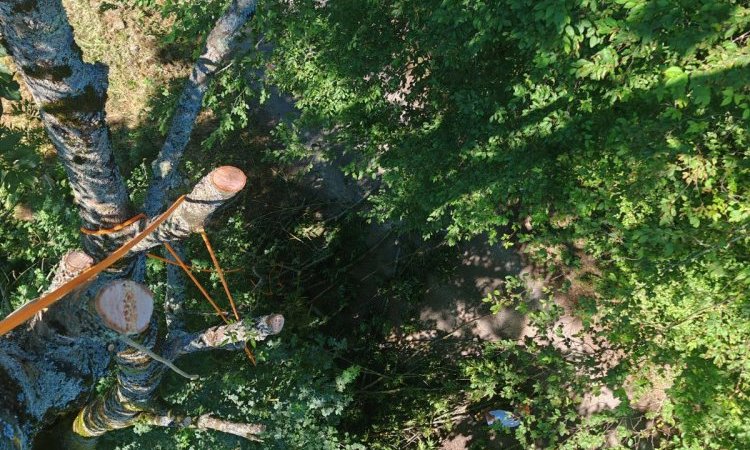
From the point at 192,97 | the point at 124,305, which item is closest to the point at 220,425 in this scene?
the point at 124,305

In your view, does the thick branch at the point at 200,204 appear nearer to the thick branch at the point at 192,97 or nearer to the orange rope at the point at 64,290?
the orange rope at the point at 64,290

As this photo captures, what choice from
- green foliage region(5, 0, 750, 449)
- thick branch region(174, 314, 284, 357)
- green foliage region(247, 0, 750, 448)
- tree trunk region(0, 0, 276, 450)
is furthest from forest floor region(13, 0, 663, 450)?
tree trunk region(0, 0, 276, 450)

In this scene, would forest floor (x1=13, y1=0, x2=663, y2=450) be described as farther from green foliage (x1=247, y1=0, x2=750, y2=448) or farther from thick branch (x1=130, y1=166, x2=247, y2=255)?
thick branch (x1=130, y1=166, x2=247, y2=255)

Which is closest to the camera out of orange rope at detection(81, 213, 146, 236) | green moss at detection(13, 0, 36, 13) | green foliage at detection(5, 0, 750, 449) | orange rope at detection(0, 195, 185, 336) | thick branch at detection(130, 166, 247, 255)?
green moss at detection(13, 0, 36, 13)

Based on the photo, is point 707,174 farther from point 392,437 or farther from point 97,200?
point 392,437

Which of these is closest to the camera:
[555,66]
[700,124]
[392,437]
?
[700,124]

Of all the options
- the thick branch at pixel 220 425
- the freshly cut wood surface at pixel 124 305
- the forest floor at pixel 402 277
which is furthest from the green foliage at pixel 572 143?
the freshly cut wood surface at pixel 124 305

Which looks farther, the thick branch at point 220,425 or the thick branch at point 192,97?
the thick branch at point 220,425

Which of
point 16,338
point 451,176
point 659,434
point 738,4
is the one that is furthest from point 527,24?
point 659,434
